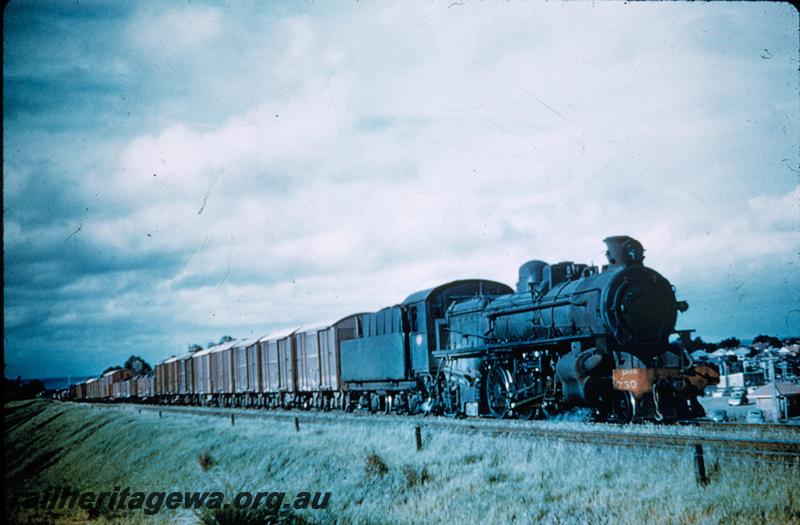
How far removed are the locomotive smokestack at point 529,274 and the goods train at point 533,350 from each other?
0.03 metres

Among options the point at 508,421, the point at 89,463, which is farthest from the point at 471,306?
the point at 89,463

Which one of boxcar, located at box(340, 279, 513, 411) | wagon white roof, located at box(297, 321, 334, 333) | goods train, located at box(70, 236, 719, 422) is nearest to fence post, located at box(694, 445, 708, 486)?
goods train, located at box(70, 236, 719, 422)

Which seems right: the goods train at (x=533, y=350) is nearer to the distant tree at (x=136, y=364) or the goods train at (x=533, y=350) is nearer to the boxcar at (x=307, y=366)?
the boxcar at (x=307, y=366)

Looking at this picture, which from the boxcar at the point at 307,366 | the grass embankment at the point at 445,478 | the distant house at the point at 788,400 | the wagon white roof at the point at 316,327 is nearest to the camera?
the grass embankment at the point at 445,478

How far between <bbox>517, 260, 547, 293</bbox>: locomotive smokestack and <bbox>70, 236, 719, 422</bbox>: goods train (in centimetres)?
3

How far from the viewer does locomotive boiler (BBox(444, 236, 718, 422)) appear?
1392 cm

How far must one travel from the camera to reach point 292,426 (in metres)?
19.7

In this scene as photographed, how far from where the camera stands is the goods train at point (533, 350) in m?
14.0

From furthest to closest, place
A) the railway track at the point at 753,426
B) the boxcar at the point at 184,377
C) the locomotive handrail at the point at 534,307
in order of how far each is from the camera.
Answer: the boxcar at the point at 184,377, the locomotive handrail at the point at 534,307, the railway track at the point at 753,426

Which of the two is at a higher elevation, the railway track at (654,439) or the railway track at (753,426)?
the railway track at (654,439)

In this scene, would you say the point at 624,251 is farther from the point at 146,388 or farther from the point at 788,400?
the point at 146,388

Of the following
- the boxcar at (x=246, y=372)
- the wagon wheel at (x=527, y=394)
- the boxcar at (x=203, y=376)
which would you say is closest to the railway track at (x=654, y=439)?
the wagon wheel at (x=527, y=394)

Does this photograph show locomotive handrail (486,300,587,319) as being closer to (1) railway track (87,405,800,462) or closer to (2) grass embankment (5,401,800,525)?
(1) railway track (87,405,800,462)

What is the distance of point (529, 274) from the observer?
17.4 m
